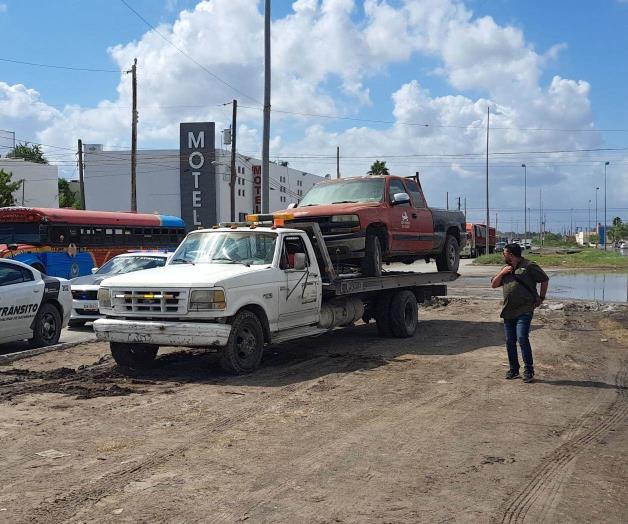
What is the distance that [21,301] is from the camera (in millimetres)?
11656

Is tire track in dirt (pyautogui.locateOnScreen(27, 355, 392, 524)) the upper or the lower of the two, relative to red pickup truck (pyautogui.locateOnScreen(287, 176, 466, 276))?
lower

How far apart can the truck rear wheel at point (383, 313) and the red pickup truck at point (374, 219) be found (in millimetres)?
735

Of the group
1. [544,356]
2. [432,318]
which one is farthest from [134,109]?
[544,356]

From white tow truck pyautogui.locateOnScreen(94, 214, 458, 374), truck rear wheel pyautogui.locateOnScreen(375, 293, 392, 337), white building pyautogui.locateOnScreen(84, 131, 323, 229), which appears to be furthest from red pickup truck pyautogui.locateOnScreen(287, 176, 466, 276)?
white building pyautogui.locateOnScreen(84, 131, 323, 229)

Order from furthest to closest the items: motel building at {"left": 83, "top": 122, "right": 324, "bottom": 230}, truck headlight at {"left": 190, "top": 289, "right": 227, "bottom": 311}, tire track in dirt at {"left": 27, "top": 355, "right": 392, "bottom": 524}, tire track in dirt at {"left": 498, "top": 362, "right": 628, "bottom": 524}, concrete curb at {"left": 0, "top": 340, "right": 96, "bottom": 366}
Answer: motel building at {"left": 83, "top": 122, "right": 324, "bottom": 230} < concrete curb at {"left": 0, "top": 340, "right": 96, "bottom": 366} < truck headlight at {"left": 190, "top": 289, "right": 227, "bottom": 311} < tire track in dirt at {"left": 498, "top": 362, "right": 628, "bottom": 524} < tire track in dirt at {"left": 27, "top": 355, "right": 392, "bottom": 524}

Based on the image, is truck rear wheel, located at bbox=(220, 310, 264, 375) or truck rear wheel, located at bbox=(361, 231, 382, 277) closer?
truck rear wheel, located at bbox=(220, 310, 264, 375)

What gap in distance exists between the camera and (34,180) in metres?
67.1

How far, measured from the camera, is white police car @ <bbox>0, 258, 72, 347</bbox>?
11.4 meters

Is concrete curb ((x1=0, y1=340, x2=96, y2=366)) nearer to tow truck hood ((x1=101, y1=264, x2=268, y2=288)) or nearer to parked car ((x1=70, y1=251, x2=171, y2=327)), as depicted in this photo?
tow truck hood ((x1=101, y1=264, x2=268, y2=288))

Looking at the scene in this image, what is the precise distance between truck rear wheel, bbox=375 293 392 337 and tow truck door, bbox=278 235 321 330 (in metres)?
2.49

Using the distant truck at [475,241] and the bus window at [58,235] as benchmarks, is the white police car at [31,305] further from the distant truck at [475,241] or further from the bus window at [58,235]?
the distant truck at [475,241]

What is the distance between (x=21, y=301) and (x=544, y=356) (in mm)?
8102

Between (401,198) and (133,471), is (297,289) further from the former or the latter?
(133,471)

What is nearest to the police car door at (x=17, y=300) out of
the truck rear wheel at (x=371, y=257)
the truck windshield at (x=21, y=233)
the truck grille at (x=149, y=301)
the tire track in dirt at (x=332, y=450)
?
the truck grille at (x=149, y=301)
